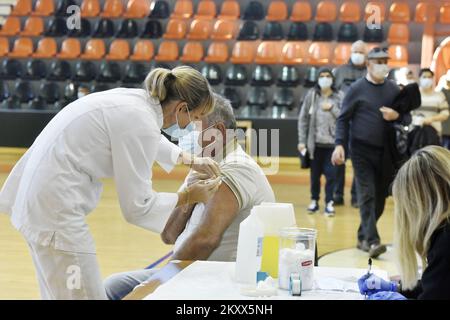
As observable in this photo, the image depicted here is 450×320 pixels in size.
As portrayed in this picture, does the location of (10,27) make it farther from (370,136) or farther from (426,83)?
(370,136)

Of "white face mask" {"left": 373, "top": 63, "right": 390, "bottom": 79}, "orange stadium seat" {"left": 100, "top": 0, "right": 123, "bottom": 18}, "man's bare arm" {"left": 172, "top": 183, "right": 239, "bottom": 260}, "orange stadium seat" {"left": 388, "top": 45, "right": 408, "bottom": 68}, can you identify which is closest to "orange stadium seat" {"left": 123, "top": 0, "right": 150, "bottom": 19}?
"orange stadium seat" {"left": 100, "top": 0, "right": 123, "bottom": 18}

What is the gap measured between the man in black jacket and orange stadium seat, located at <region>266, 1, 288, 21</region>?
22.0ft

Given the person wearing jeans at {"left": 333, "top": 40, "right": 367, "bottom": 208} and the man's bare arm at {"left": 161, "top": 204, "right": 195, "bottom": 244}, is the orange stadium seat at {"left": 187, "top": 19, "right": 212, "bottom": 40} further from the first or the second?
the man's bare arm at {"left": 161, "top": 204, "right": 195, "bottom": 244}

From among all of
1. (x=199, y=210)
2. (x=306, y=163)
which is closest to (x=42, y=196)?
(x=199, y=210)

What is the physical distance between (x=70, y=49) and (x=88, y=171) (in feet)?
33.0

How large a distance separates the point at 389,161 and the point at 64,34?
8298mm

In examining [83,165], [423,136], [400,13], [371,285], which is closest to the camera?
[371,285]

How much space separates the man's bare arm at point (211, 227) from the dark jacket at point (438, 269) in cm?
82

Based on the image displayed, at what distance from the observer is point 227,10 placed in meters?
12.2

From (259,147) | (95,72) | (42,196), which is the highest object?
(42,196)

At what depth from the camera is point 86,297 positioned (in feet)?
7.82

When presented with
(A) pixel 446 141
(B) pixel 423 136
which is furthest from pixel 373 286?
(A) pixel 446 141

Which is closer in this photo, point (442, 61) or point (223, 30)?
point (442, 61)

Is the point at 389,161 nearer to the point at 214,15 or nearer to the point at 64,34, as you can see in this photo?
the point at 214,15
